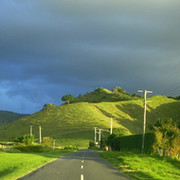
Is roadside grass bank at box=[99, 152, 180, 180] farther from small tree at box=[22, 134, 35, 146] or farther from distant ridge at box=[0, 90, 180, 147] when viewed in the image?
distant ridge at box=[0, 90, 180, 147]

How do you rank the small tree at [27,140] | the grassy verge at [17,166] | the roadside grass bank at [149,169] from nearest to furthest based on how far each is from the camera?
the roadside grass bank at [149,169], the grassy verge at [17,166], the small tree at [27,140]

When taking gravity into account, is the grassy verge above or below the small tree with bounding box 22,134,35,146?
above

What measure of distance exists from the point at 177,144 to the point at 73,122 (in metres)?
123

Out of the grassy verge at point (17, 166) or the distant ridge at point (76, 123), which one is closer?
the grassy verge at point (17, 166)

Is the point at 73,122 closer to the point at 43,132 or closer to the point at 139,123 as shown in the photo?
the point at 43,132

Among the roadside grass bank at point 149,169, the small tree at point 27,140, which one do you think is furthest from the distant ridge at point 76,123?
the roadside grass bank at point 149,169

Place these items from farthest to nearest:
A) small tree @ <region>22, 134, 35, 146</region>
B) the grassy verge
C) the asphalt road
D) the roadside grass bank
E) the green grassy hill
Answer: the green grassy hill
small tree @ <region>22, 134, 35, 146</region>
the grassy verge
the roadside grass bank
the asphalt road

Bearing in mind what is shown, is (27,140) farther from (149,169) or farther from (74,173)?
(74,173)

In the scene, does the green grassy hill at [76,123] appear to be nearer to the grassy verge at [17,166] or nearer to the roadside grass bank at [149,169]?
the grassy verge at [17,166]

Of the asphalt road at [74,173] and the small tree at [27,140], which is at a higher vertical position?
the asphalt road at [74,173]

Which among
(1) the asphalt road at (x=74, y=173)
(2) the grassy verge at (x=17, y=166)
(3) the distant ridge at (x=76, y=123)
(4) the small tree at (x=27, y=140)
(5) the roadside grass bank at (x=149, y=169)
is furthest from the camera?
(3) the distant ridge at (x=76, y=123)

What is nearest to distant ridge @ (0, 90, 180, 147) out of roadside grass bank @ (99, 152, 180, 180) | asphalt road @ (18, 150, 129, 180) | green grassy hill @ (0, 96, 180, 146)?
green grassy hill @ (0, 96, 180, 146)

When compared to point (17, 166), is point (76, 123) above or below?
below

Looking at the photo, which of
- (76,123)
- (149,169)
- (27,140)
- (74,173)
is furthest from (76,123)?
(74,173)
